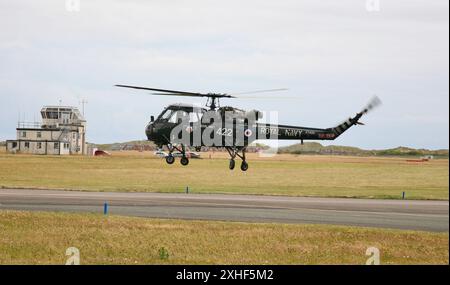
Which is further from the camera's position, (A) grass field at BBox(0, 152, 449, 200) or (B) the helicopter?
(A) grass field at BBox(0, 152, 449, 200)

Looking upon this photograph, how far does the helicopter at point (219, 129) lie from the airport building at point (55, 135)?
371ft

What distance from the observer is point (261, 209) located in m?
51.2

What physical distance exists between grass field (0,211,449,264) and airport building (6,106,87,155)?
11939cm

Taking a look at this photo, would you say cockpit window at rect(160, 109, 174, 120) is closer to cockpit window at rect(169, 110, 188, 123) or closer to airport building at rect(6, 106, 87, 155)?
cockpit window at rect(169, 110, 188, 123)

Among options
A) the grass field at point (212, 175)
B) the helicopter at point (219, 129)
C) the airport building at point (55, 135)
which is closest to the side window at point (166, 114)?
the helicopter at point (219, 129)

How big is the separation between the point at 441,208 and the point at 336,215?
13.1 m

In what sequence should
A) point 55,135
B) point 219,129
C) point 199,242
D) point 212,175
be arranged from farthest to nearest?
point 55,135 → point 212,175 → point 219,129 → point 199,242

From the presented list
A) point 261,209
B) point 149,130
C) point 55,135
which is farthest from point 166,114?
point 55,135

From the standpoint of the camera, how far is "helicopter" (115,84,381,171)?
4700 cm

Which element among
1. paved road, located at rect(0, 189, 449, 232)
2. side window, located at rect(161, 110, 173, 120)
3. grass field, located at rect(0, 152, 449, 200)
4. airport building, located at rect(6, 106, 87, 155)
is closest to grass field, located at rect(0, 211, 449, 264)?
paved road, located at rect(0, 189, 449, 232)

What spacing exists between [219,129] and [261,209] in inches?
301

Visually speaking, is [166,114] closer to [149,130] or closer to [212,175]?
[149,130]

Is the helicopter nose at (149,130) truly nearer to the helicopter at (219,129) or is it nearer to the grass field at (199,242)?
the helicopter at (219,129)
